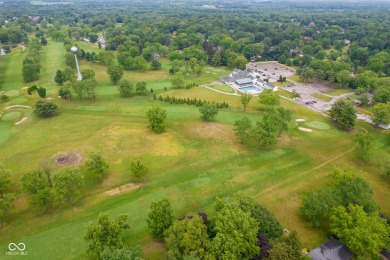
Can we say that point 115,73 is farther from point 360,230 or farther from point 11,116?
point 360,230

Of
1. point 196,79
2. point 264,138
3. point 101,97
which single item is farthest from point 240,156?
point 196,79

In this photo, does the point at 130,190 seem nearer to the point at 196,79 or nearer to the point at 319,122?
the point at 319,122

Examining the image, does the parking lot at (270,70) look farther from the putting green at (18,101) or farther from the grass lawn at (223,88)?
the putting green at (18,101)

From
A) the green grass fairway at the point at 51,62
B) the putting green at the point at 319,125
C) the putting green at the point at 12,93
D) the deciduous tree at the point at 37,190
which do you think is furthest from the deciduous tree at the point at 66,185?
the green grass fairway at the point at 51,62

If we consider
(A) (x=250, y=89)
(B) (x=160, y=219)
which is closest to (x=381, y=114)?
(A) (x=250, y=89)

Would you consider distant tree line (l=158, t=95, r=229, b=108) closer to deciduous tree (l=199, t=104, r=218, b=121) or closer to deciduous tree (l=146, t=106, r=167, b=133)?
deciduous tree (l=199, t=104, r=218, b=121)

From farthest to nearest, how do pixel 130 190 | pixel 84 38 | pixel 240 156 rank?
pixel 84 38 < pixel 240 156 < pixel 130 190
